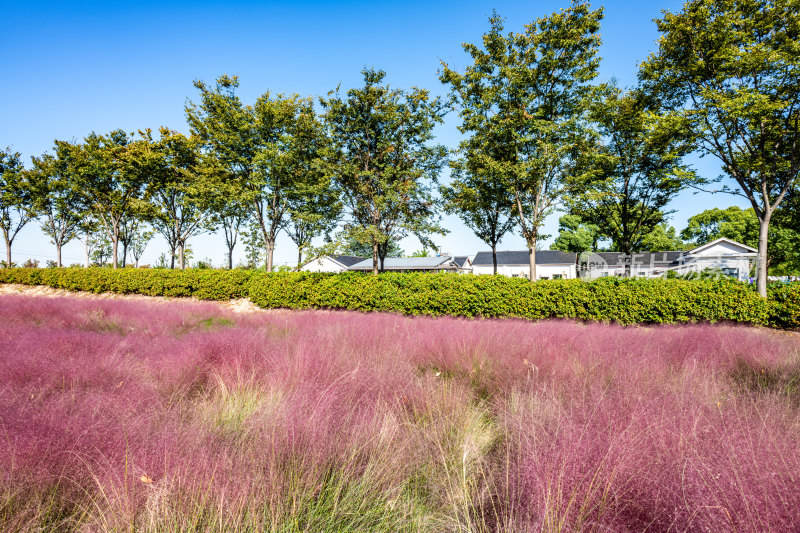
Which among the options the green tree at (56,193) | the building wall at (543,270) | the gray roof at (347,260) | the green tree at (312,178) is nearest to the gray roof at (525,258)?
the building wall at (543,270)

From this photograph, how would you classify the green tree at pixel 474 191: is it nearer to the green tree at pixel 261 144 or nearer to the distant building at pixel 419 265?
the green tree at pixel 261 144

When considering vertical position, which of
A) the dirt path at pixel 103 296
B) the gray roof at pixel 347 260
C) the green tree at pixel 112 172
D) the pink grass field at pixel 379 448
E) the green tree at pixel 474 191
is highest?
the green tree at pixel 112 172

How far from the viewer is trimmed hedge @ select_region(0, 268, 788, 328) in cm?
826

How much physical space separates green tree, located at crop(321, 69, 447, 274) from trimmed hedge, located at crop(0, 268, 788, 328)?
9.12 ft

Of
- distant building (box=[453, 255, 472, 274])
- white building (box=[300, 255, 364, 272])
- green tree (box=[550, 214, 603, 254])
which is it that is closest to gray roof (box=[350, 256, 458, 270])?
white building (box=[300, 255, 364, 272])

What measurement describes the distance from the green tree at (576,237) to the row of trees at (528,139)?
2608cm

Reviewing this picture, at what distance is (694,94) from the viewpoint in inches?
466

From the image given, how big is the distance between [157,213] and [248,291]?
12.4 m

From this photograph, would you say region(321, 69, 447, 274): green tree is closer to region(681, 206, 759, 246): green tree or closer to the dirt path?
the dirt path

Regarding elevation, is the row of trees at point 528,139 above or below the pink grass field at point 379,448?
above

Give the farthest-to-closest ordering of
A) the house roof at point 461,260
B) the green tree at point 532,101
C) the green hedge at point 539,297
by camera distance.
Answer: the house roof at point 461,260
the green tree at point 532,101
the green hedge at point 539,297

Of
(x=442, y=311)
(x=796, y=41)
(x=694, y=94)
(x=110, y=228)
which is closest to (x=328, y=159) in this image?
(x=442, y=311)

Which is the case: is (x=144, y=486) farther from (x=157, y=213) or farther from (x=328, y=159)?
(x=157, y=213)

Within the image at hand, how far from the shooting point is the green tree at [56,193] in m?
22.7
